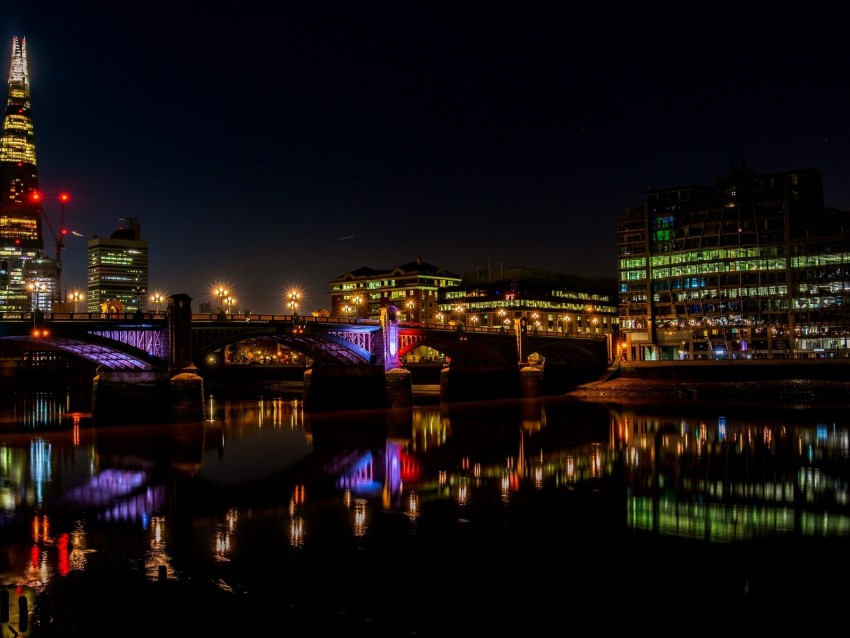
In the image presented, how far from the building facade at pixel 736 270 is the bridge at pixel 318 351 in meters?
15.8

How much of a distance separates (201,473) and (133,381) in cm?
2702

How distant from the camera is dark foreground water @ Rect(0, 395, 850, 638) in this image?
1977 centimetres

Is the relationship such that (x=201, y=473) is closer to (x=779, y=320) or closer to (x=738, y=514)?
(x=738, y=514)

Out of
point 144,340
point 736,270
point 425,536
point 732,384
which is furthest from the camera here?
point 736,270

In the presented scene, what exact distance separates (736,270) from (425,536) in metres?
116

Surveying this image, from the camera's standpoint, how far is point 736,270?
432ft

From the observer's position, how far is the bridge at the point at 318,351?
65.5 meters

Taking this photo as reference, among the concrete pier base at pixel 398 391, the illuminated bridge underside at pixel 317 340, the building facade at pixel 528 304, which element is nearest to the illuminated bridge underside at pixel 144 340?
the illuminated bridge underside at pixel 317 340

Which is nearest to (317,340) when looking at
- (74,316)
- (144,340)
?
(144,340)

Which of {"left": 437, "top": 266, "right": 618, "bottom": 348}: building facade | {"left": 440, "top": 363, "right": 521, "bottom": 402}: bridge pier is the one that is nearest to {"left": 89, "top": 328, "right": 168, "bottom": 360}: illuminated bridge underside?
{"left": 440, "top": 363, "right": 521, "bottom": 402}: bridge pier

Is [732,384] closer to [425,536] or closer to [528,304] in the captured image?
[425,536]

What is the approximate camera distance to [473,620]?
19562mm

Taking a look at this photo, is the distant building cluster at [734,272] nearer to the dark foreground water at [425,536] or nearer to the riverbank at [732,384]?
the riverbank at [732,384]

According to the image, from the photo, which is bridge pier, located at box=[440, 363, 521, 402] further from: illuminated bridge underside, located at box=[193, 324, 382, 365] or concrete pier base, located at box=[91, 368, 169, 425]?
concrete pier base, located at box=[91, 368, 169, 425]
